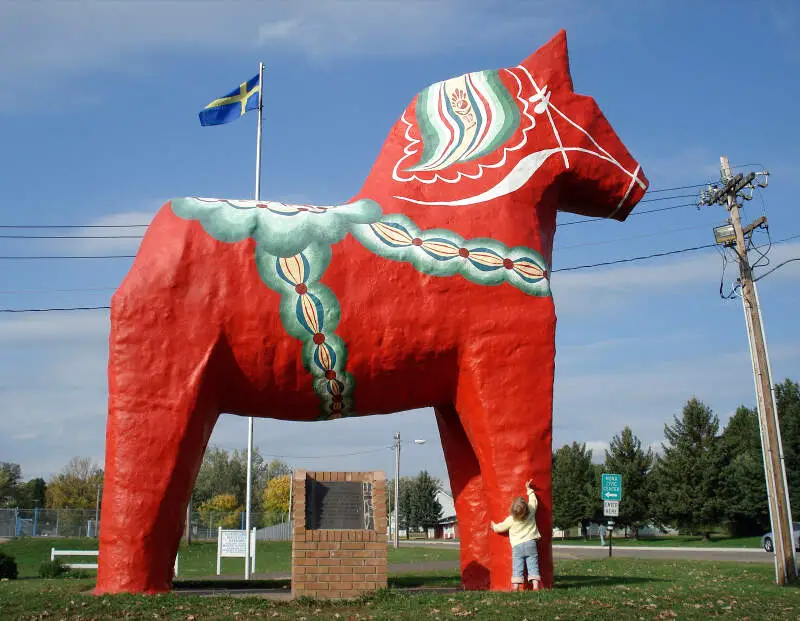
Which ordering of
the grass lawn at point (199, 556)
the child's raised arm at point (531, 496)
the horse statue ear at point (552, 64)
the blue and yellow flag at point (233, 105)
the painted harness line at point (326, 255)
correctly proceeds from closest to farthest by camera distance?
the child's raised arm at point (531, 496), the painted harness line at point (326, 255), the horse statue ear at point (552, 64), the blue and yellow flag at point (233, 105), the grass lawn at point (199, 556)

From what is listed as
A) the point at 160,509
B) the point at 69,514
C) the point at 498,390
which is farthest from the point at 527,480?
the point at 69,514

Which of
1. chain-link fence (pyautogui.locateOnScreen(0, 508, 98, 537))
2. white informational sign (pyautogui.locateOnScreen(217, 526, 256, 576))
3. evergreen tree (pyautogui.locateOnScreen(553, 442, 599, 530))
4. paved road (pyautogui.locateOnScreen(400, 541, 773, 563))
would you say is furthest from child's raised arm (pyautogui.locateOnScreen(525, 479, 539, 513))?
evergreen tree (pyautogui.locateOnScreen(553, 442, 599, 530))

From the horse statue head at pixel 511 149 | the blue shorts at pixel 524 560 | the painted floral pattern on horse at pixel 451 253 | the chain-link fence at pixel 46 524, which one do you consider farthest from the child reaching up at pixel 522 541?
the chain-link fence at pixel 46 524

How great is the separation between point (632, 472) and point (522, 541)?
3698 cm

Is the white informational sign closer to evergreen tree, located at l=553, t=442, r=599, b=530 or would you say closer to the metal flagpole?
the metal flagpole

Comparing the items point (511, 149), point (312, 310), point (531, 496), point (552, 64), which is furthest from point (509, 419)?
point (552, 64)

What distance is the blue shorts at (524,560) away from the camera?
10.1m

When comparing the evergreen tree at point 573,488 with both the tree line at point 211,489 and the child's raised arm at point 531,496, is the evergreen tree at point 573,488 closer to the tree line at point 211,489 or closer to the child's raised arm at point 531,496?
the tree line at point 211,489

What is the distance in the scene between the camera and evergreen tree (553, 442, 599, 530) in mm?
50156

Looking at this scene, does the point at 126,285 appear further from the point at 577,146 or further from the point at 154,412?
the point at 577,146

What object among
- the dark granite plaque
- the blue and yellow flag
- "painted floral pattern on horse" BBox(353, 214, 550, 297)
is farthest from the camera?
the blue and yellow flag

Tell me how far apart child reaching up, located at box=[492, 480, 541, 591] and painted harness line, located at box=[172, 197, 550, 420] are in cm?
243

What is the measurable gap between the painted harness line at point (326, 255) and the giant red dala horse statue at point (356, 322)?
20 mm

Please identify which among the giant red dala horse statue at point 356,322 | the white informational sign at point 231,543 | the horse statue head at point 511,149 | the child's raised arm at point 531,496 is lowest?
the white informational sign at point 231,543
